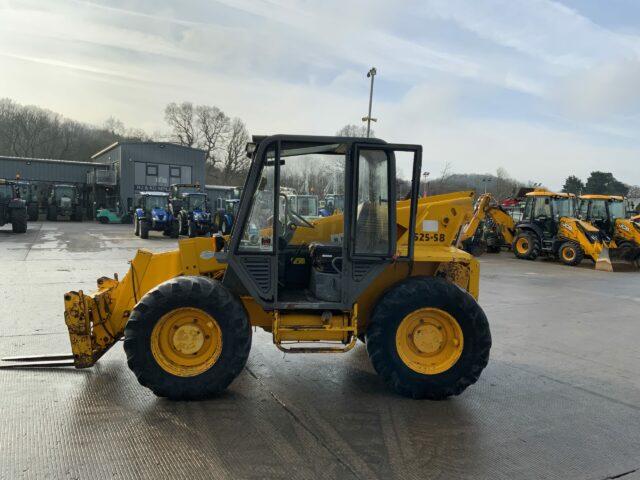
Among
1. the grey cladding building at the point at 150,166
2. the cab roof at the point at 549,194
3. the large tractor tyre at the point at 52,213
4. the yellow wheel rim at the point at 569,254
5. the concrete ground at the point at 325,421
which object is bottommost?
the large tractor tyre at the point at 52,213

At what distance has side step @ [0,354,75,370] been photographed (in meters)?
4.98

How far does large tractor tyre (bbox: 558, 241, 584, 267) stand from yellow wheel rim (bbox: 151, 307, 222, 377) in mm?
15162

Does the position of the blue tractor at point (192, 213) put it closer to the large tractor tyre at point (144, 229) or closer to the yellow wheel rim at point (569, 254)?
the large tractor tyre at point (144, 229)

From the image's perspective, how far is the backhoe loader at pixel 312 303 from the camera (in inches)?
166

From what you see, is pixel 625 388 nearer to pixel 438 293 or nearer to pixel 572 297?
pixel 438 293

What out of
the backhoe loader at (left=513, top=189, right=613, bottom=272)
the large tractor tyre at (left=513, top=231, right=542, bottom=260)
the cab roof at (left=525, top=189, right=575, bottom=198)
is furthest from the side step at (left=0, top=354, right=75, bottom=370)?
the cab roof at (left=525, top=189, right=575, bottom=198)

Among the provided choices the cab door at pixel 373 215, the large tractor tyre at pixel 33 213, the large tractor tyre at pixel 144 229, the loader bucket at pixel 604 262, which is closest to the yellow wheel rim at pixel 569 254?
the loader bucket at pixel 604 262

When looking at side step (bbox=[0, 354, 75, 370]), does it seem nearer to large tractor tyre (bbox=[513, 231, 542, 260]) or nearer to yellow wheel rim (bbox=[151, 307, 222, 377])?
yellow wheel rim (bbox=[151, 307, 222, 377])

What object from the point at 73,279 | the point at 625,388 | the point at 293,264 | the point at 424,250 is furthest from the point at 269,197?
the point at 73,279

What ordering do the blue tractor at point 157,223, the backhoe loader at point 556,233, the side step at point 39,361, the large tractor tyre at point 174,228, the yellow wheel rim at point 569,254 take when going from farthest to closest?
the large tractor tyre at point 174,228 < the blue tractor at point 157,223 < the yellow wheel rim at point 569,254 < the backhoe loader at point 556,233 < the side step at point 39,361

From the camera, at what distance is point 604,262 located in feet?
51.5

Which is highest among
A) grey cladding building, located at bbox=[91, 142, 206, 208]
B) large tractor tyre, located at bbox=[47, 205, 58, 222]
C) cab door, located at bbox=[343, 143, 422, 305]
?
grey cladding building, located at bbox=[91, 142, 206, 208]

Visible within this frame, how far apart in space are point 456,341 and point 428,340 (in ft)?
0.80

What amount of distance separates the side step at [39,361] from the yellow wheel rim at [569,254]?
15.7 metres
